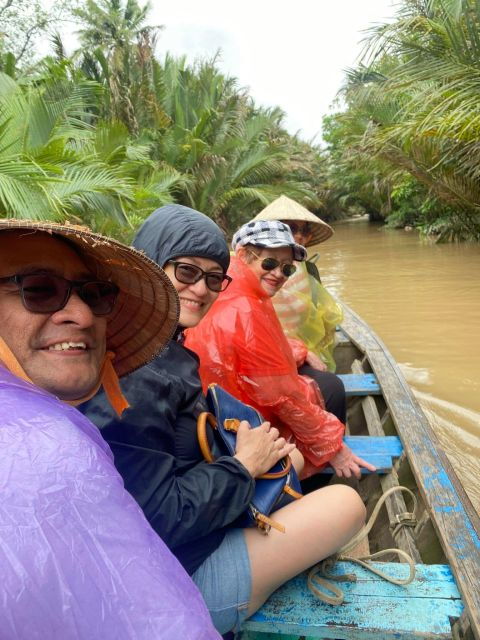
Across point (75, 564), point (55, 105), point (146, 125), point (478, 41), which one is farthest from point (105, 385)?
point (146, 125)

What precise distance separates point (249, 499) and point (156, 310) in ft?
1.70

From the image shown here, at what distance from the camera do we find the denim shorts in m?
1.16

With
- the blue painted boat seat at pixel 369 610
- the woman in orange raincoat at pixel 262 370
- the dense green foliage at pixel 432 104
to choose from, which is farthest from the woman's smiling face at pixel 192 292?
the dense green foliage at pixel 432 104

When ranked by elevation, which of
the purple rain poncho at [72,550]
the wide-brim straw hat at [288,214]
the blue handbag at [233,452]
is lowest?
the blue handbag at [233,452]

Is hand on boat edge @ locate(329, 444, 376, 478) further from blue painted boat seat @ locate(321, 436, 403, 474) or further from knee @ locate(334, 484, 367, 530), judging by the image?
knee @ locate(334, 484, 367, 530)

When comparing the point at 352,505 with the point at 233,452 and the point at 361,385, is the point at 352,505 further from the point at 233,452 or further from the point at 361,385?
the point at 361,385

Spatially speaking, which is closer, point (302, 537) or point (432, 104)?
point (302, 537)

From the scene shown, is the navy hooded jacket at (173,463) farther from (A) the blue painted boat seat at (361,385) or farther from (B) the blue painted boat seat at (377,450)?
(A) the blue painted boat seat at (361,385)

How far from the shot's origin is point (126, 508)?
1.85ft

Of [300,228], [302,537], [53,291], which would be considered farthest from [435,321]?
[53,291]

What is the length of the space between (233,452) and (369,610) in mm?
529

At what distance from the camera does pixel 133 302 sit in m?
1.16

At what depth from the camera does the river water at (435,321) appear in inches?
135

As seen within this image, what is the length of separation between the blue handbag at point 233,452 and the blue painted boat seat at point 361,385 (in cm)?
176
